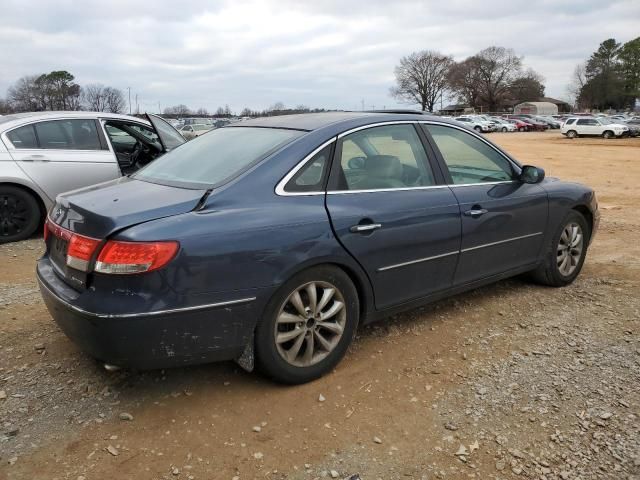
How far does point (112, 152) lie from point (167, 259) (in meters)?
4.96

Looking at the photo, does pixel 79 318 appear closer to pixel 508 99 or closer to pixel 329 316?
pixel 329 316

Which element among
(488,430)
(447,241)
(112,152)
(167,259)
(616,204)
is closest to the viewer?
(167,259)

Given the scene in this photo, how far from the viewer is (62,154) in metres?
6.73

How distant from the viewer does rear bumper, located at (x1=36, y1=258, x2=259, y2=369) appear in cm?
261

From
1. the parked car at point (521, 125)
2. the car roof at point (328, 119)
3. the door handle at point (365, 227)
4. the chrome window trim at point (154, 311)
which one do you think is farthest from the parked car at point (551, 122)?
the chrome window trim at point (154, 311)

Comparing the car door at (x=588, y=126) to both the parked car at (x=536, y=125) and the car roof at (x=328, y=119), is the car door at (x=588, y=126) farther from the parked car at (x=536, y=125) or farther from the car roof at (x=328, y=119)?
the car roof at (x=328, y=119)

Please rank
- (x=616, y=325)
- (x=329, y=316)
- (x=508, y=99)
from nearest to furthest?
1. (x=329, y=316)
2. (x=616, y=325)
3. (x=508, y=99)

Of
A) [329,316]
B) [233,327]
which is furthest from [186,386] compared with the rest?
[329,316]

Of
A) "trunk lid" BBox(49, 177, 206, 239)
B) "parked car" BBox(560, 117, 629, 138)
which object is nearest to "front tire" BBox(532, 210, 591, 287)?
"trunk lid" BBox(49, 177, 206, 239)

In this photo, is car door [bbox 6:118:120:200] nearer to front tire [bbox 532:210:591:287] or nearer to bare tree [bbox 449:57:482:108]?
front tire [bbox 532:210:591:287]

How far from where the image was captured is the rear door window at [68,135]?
6.71 m

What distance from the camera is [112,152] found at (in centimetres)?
701

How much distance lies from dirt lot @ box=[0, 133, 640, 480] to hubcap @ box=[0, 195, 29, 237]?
2643mm

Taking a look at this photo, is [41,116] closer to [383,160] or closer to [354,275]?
[383,160]
